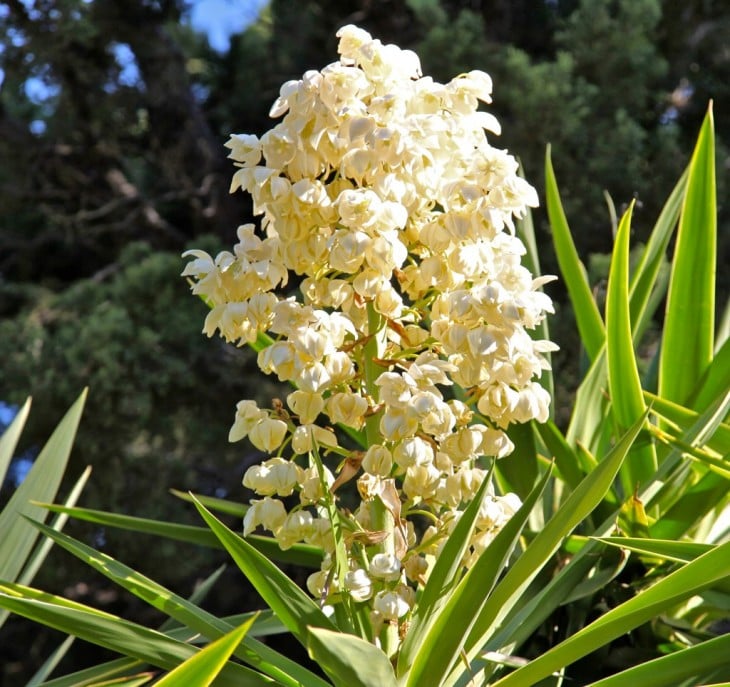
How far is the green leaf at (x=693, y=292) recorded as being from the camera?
1604 mm

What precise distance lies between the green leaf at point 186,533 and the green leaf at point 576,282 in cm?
61

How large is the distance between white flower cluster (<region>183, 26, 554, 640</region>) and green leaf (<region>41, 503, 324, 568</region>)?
36 cm

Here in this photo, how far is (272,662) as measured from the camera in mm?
1087

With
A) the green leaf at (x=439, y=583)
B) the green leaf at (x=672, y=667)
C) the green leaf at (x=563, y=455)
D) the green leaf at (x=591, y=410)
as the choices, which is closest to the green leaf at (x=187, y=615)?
the green leaf at (x=439, y=583)

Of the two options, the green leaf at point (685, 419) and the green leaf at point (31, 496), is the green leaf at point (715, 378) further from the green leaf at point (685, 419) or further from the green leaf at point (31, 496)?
the green leaf at point (31, 496)

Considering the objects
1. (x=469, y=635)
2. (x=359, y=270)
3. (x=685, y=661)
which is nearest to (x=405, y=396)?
(x=359, y=270)

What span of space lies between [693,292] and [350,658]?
0.98 meters

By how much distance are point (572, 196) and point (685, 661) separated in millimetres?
3297

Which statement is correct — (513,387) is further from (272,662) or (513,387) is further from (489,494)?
(272,662)

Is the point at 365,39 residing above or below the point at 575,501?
above

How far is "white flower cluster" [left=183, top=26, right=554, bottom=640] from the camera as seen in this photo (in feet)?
3.28

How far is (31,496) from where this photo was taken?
5.20 feet

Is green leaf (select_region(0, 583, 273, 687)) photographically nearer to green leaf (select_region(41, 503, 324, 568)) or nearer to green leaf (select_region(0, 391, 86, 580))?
green leaf (select_region(41, 503, 324, 568))

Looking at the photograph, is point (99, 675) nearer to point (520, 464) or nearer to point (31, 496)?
point (31, 496)
